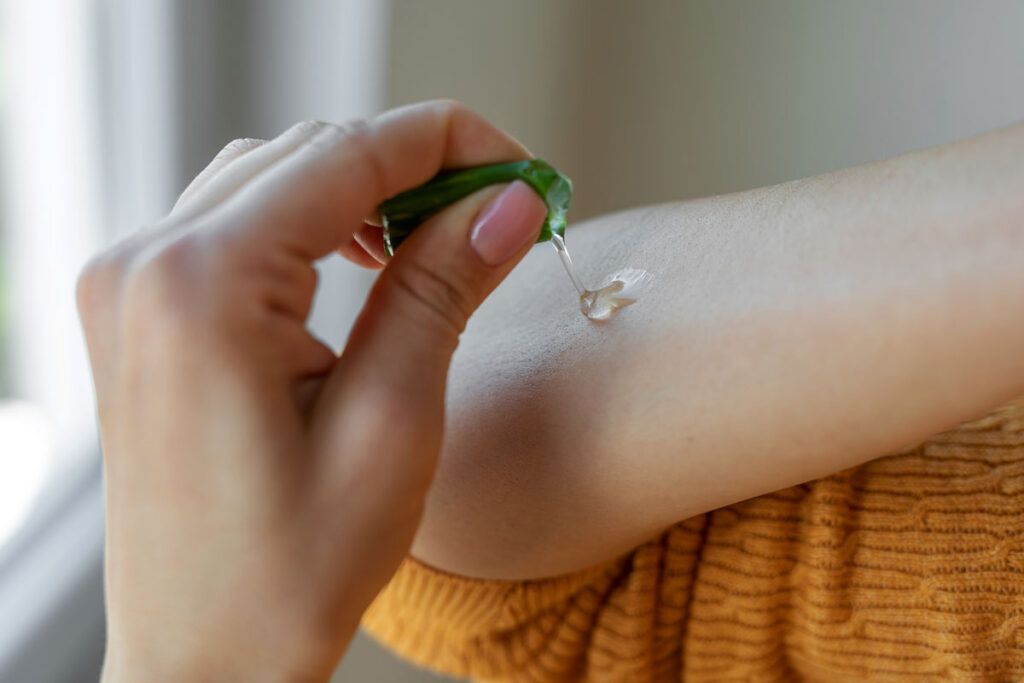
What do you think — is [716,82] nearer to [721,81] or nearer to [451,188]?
[721,81]

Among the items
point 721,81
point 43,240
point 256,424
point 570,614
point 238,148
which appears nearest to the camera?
point 256,424

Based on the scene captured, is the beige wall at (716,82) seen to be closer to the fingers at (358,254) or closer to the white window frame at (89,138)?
the white window frame at (89,138)

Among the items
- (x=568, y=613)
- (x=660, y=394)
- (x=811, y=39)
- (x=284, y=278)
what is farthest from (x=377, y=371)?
(x=811, y=39)

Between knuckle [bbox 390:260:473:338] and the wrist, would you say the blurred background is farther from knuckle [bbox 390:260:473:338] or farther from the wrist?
knuckle [bbox 390:260:473:338]

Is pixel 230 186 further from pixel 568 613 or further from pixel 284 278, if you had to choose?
pixel 568 613

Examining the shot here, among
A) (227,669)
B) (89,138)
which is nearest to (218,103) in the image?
(89,138)
